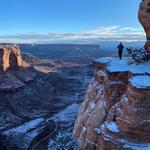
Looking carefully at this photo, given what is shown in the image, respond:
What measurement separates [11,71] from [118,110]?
85353 millimetres

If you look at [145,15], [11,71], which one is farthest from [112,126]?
[11,71]

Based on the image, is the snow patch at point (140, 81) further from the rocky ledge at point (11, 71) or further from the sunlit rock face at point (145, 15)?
the rocky ledge at point (11, 71)

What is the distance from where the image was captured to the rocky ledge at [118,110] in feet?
102

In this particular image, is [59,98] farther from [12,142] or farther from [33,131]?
[12,142]

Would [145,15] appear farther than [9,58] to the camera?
No

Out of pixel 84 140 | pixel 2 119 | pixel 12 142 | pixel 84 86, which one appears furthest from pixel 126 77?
pixel 84 86

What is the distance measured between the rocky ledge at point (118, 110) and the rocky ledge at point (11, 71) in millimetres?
63366

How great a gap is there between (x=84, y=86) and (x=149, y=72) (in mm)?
109106

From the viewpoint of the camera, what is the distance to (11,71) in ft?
381

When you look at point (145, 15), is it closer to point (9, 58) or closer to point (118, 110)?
point (118, 110)

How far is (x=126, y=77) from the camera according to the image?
35.6 metres

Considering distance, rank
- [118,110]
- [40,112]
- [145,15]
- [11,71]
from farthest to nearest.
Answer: [11,71], [40,112], [145,15], [118,110]

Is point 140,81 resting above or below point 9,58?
above

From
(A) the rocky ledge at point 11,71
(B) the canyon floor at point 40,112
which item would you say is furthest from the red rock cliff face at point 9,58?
(B) the canyon floor at point 40,112
